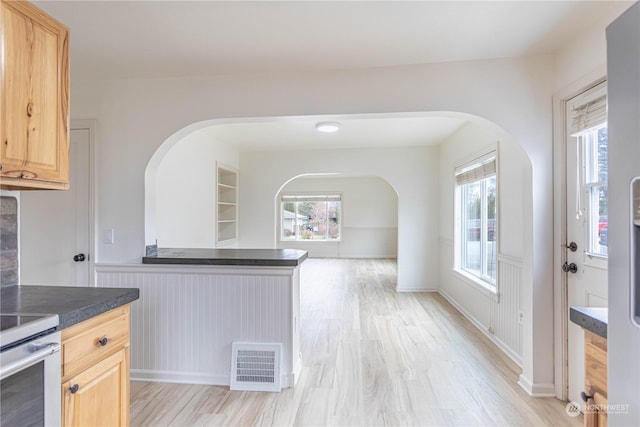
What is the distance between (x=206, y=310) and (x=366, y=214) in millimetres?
7261

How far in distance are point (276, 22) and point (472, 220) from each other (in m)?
3.34

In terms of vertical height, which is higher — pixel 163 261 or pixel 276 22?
pixel 276 22

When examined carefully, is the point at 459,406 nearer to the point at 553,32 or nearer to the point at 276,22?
the point at 553,32

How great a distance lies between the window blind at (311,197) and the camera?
9.24 m

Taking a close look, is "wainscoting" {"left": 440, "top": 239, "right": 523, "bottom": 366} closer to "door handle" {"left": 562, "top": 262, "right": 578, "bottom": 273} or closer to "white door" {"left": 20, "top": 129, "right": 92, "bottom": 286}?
"door handle" {"left": 562, "top": 262, "right": 578, "bottom": 273}

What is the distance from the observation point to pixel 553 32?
1.88 metres

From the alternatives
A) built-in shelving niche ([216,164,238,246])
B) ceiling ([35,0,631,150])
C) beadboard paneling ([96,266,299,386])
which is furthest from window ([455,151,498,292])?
built-in shelving niche ([216,164,238,246])

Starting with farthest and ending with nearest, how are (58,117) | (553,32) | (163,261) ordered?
(163,261) → (553,32) → (58,117)

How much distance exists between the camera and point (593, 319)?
3.14 feet

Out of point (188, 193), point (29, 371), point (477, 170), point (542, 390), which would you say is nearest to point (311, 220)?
point (188, 193)

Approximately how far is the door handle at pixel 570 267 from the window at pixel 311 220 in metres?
7.36

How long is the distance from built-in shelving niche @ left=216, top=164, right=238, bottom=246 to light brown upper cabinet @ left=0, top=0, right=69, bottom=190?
3.66 metres

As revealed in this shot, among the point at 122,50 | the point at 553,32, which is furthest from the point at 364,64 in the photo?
the point at 122,50

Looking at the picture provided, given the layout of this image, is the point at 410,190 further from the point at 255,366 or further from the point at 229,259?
the point at 255,366
